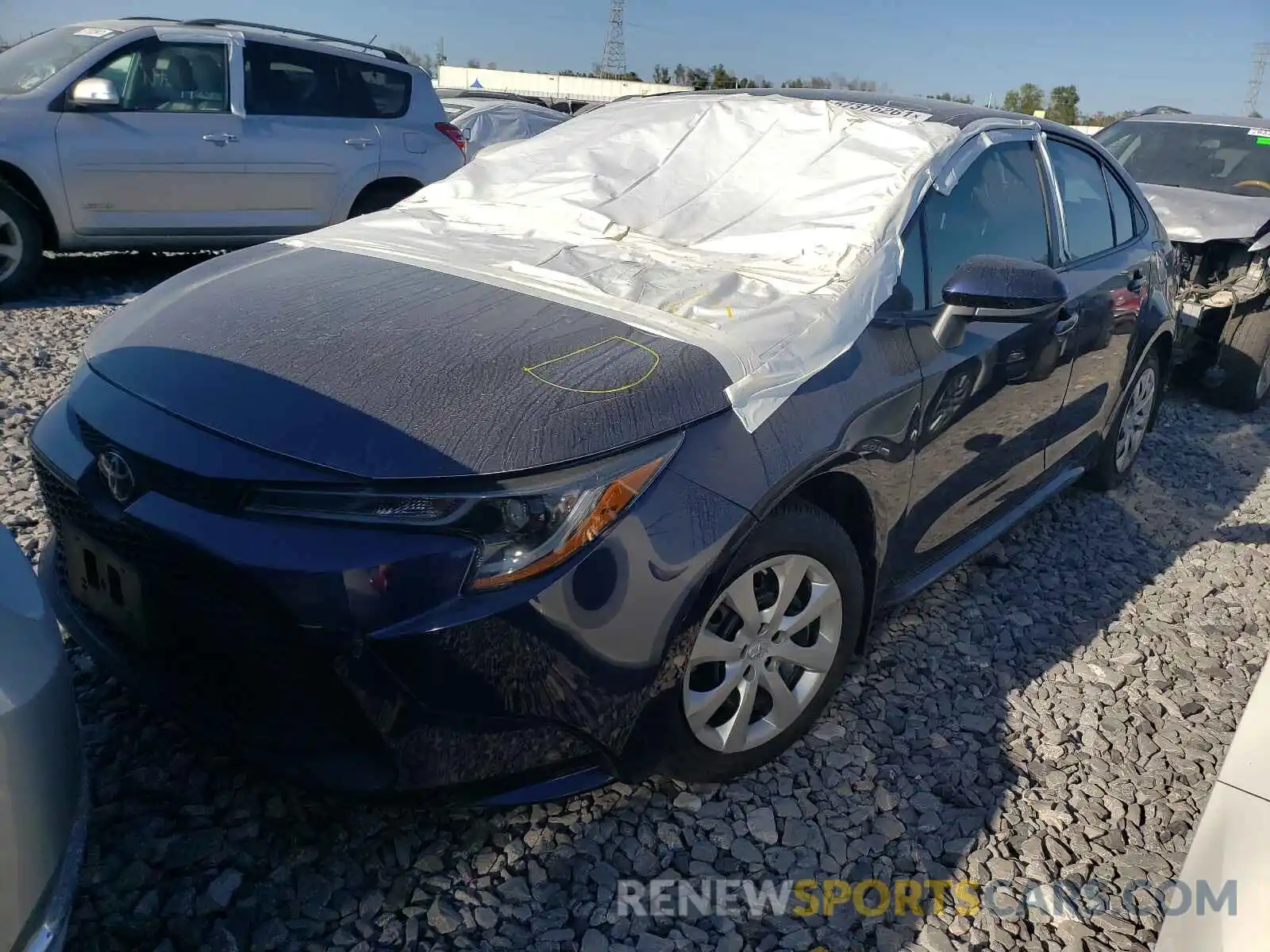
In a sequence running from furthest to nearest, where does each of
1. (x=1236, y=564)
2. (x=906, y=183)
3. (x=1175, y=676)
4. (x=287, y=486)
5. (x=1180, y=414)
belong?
(x=1180, y=414), (x=1236, y=564), (x=1175, y=676), (x=906, y=183), (x=287, y=486)

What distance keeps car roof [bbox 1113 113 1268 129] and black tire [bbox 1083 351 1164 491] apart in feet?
12.6

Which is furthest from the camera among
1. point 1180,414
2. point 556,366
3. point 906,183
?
point 1180,414

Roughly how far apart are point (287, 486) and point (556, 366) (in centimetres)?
60

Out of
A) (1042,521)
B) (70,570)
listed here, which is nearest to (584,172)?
(70,570)

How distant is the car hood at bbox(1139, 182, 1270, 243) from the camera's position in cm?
614

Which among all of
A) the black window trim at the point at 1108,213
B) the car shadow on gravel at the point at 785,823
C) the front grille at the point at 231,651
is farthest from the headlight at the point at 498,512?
the black window trim at the point at 1108,213

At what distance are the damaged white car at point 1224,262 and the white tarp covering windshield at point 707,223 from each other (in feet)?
12.3

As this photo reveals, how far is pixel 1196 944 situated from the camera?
1.58 meters

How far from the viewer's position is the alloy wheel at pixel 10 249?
6.16 m

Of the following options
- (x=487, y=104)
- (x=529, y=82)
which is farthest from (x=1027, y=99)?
(x=487, y=104)

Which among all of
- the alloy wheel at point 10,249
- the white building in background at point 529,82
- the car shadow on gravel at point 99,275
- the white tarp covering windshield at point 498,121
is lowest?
the white building in background at point 529,82

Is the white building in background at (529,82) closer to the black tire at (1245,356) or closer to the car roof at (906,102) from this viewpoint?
the black tire at (1245,356)

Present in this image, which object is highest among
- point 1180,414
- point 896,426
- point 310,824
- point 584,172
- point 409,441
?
point 584,172

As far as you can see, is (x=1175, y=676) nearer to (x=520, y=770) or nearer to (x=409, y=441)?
(x=520, y=770)
